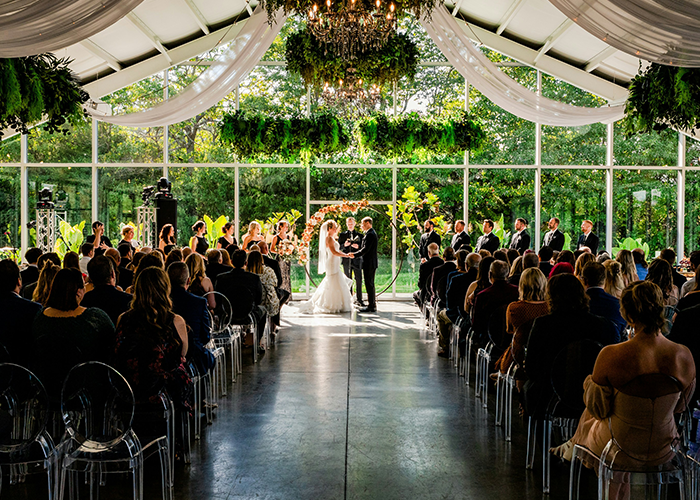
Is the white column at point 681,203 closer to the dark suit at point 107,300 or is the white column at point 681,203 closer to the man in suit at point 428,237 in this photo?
the man in suit at point 428,237

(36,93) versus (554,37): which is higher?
(554,37)

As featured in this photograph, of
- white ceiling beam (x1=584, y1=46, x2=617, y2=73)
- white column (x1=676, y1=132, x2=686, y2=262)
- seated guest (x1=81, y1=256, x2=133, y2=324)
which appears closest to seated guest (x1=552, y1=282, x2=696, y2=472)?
seated guest (x1=81, y1=256, x2=133, y2=324)

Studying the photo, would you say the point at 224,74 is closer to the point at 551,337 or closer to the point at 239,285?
the point at 239,285

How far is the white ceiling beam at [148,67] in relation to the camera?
12555 millimetres

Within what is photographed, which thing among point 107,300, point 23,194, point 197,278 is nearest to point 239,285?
point 197,278

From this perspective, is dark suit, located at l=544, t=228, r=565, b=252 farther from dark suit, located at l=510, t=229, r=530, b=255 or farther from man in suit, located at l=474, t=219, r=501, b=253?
man in suit, located at l=474, t=219, r=501, b=253

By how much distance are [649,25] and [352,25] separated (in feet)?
9.89

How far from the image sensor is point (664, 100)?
225 inches

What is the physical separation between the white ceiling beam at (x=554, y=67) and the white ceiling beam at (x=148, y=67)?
4.71 m

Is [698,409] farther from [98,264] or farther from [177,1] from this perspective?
[177,1]

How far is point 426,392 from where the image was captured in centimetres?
619

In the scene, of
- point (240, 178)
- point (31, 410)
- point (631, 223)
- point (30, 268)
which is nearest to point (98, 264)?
point (31, 410)

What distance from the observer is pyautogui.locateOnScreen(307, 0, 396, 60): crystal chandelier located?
6.91 meters

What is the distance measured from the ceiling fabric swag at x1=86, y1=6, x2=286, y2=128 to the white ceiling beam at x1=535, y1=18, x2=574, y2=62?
475 cm
